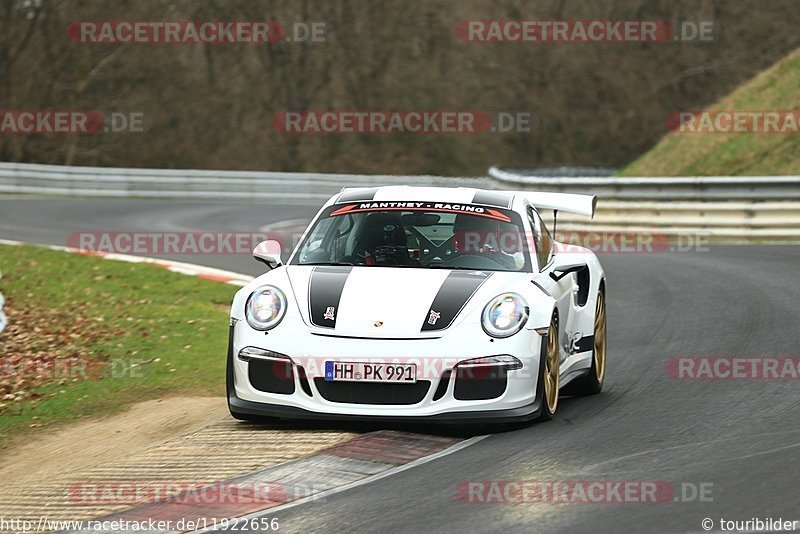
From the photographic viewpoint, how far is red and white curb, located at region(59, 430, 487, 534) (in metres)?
5.66

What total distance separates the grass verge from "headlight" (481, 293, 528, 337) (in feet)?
9.54

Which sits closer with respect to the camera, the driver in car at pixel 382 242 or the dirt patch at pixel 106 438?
the dirt patch at pixel 106 438

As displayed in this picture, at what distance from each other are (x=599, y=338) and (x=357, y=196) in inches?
76.7

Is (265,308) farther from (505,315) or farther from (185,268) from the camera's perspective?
(185,268)

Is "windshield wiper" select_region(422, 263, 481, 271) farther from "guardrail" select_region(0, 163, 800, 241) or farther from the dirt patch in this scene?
"guardrail" select_region(0, 163, 800, 241)

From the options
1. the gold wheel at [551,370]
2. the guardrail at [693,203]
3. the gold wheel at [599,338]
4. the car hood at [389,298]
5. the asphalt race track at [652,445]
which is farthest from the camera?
the guardrail at [693,203]

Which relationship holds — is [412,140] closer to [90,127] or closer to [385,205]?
[90,127]

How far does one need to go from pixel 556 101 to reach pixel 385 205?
41511 millimetres

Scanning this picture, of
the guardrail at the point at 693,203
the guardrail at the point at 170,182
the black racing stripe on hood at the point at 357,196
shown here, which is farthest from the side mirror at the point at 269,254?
the guardrail at the point at 170,182

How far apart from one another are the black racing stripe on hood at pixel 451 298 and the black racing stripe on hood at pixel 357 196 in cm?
110

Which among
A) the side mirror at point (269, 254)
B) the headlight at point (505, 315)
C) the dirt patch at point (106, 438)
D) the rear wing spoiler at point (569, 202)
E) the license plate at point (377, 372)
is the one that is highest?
the rear wing spoiler at point (569, 202)

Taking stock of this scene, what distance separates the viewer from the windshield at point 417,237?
26.6 ft

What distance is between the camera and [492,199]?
8.66 metres

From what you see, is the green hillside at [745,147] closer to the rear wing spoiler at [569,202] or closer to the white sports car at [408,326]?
the rear wing spoiler at [569,202]
